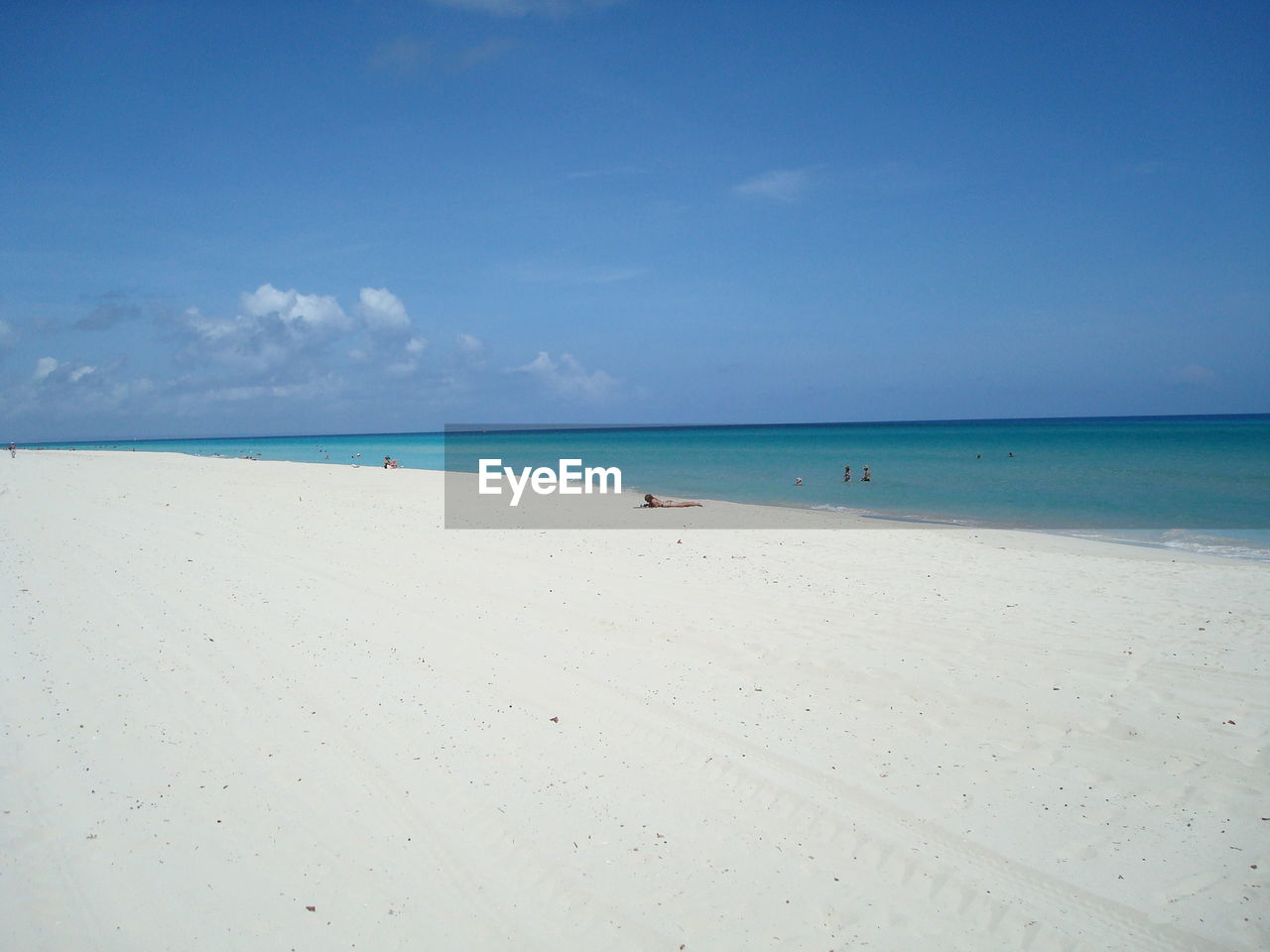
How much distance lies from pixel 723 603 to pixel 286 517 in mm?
10300

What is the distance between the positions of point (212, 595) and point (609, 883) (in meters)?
7.09

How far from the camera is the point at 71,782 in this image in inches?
179

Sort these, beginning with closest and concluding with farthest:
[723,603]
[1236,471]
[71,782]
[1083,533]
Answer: [71,782] < [723,603] < [1083,533] < [1236,471]

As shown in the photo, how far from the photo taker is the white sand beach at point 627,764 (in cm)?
356

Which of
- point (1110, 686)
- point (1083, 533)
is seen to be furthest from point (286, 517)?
point (1083, 533)

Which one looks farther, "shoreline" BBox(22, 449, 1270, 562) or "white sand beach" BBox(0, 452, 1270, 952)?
"shoreline" BBox(22, 449, 1270, 562)

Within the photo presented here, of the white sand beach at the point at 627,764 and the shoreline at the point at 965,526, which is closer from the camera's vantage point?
the white sand beach at the point at 627,764

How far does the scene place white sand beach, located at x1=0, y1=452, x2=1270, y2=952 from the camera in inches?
140

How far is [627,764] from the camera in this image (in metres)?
4.90

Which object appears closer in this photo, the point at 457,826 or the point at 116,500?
the point at 457,826

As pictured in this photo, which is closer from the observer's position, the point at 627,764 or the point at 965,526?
the point at 627,764

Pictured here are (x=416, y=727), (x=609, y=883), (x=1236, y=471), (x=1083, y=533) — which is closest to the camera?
(x=609, y=883)

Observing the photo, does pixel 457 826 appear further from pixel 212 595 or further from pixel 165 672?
pixel 212 595

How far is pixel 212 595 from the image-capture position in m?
8.68
